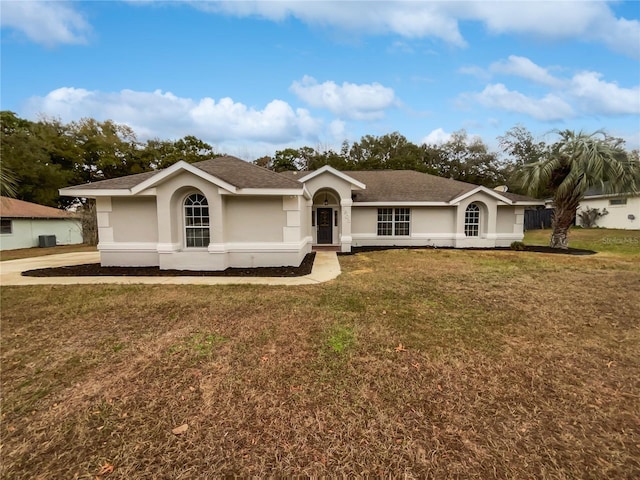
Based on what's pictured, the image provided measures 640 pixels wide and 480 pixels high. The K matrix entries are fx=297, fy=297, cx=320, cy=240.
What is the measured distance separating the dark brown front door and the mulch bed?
6.18m

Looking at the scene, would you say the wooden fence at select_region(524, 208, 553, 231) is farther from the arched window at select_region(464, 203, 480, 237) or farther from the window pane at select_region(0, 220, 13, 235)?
the window pane at select_region(0, 220, 13, 235)

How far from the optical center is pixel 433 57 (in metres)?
14.9

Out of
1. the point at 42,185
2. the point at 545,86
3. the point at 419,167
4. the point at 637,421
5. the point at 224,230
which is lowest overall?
the point at 637,421

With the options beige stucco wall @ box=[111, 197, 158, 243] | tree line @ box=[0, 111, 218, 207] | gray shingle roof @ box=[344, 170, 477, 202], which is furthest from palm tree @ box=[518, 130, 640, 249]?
tree line @ box=[0, 111, 218, 207]

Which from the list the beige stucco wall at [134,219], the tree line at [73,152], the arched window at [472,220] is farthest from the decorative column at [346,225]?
the tree line at [73,152]

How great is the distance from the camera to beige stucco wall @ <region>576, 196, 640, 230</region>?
2386cm

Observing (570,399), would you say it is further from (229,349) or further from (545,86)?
(545,86)

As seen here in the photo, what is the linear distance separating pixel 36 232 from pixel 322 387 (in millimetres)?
28708

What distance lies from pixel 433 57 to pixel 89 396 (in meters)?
18.0

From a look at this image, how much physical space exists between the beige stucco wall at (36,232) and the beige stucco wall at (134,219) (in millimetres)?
17410

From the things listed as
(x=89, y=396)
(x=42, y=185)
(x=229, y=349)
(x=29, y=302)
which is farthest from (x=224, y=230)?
(x=42, y=185)

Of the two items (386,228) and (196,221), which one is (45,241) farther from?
(386,228)

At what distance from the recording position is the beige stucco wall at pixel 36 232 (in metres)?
20.8

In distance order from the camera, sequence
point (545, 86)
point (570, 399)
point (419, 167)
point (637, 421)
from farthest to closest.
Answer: point (419, 167), point (545, 86), point (570, 399), point (637, 421)
